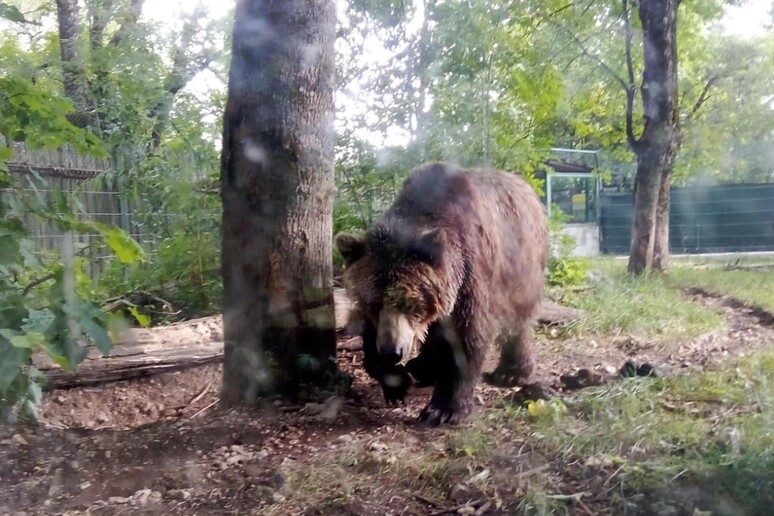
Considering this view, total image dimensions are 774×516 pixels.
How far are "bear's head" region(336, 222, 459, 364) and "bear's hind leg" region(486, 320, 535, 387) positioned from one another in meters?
1.05

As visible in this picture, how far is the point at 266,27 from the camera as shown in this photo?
3.62 m

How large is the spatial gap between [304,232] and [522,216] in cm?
143

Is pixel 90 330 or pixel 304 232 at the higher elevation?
pixel 304 232

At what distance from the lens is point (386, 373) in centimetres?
373

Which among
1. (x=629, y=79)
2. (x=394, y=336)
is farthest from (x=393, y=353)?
(x=629, y=79)

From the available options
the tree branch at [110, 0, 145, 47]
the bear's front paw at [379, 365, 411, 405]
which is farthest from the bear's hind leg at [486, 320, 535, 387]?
the tree branch at [110, 0, 145, 47]

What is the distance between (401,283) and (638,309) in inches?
86.1

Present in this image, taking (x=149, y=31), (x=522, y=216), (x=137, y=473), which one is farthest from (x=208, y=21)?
(x=137, y=473)

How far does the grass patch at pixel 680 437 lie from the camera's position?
2.28 meters

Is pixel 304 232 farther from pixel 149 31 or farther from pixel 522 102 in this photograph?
→ pixel 149 31

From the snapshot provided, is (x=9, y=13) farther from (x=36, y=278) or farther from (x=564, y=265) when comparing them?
(x=564, y=265)

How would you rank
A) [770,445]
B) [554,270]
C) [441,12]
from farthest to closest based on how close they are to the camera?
[554,270], [441,12], [770,445]

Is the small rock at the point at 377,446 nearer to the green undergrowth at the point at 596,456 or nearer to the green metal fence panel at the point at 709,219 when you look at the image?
the green undergrowth at the point at 596,456

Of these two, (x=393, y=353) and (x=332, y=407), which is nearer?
(x=393, y=353)
